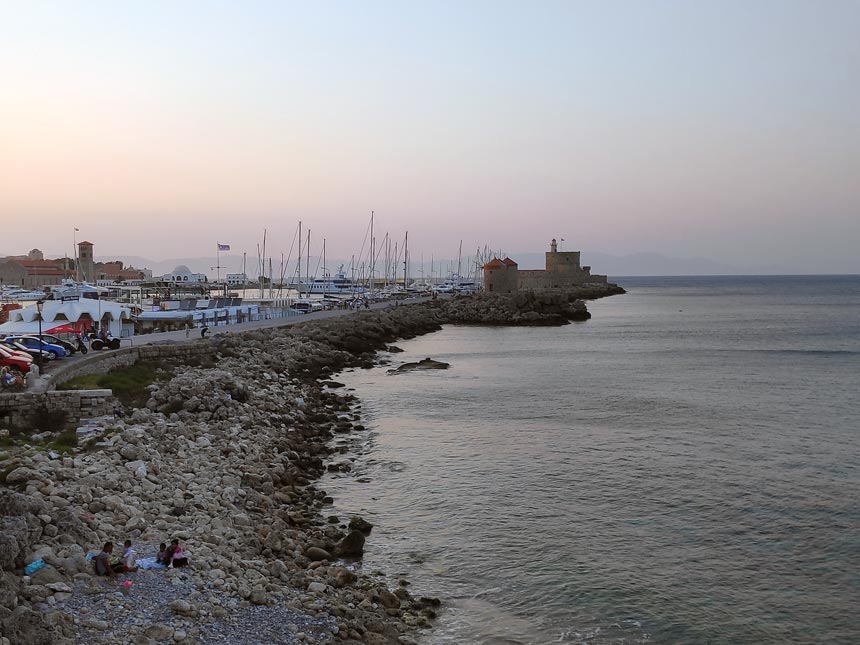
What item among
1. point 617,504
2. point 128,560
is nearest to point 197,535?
point 128,560

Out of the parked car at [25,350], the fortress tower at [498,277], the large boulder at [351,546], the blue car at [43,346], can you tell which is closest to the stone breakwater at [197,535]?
the large boulder at [351,546]

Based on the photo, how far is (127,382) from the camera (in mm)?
23406

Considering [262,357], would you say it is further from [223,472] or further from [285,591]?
[285,591]

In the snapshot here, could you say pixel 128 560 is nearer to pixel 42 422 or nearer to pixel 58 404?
pixel 42 422

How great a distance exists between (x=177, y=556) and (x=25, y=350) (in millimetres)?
16233

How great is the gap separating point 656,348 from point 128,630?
50.8 metres

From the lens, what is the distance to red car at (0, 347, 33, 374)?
21.1 metres

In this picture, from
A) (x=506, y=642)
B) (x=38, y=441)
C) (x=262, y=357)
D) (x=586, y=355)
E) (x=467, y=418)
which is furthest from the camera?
(x=586, y=355)

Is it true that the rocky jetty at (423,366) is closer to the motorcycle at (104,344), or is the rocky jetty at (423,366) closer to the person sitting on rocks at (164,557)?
the motorcycle at (104,344)

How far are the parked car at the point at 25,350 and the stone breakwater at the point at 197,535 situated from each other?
4.23m

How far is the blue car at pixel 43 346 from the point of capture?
25.1 meters

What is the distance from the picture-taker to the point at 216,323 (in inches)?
1934

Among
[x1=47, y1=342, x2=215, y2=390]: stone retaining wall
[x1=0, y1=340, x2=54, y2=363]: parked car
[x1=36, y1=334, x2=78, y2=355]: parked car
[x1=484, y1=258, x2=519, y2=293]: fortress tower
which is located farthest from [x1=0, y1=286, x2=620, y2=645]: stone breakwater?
[x1=484, y1=258, x2=519, y2=293]: fortress tower

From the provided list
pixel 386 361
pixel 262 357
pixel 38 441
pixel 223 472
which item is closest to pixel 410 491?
pixel 223 472
